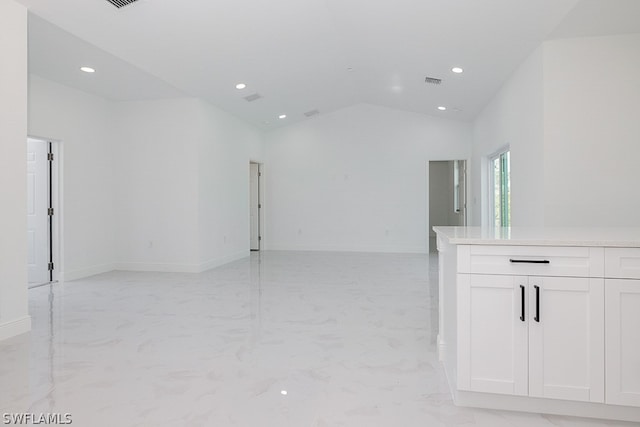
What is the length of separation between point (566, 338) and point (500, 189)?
5638 millimetres

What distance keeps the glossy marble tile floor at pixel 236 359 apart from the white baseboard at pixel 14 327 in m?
0.11

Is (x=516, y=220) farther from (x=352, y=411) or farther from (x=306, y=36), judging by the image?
(x=352, y=411)

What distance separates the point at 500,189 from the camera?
7.25m

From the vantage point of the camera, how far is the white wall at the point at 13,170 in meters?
3.41

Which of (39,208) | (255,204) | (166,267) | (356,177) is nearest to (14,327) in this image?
(39,208)

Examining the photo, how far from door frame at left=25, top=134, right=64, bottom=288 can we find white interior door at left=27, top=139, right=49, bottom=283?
59mm

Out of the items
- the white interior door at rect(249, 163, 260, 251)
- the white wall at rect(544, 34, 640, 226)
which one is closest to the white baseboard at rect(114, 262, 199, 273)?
the white interior door at rect(249, 163, 260, 251)

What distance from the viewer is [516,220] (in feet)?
17.3

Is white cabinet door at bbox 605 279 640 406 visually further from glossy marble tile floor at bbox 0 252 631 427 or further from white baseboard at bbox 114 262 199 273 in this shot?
white baseboard at bbox 114 262 199 273

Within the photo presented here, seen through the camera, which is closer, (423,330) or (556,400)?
(556,400)

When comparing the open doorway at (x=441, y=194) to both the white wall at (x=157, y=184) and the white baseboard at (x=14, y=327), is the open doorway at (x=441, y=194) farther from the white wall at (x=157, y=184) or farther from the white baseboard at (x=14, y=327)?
the white baseboard at (x=14, y=327)

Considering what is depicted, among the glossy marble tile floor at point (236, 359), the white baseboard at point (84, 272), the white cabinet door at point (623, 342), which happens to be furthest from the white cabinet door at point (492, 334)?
the white baseboard at point (84, 272)

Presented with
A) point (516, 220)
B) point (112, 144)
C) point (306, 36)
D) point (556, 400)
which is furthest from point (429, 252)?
point (556, 400)

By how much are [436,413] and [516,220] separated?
3789 mm
